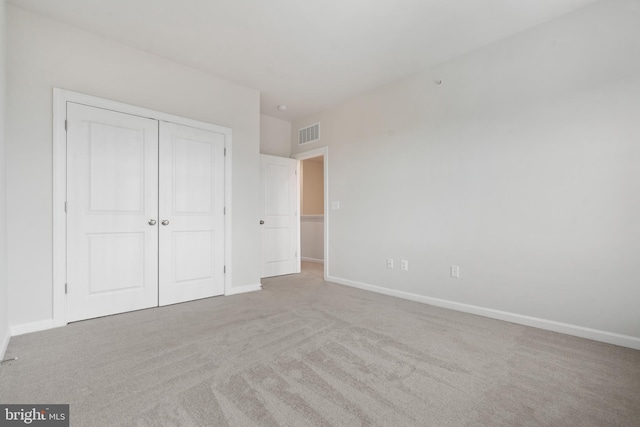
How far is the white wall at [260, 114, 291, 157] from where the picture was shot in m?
4.98

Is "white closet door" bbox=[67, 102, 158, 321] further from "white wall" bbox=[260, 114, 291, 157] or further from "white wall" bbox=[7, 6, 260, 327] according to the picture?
"white wall" bbox=[260, 114, 291, 157]

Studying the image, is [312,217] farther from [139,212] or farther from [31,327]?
[31,327]

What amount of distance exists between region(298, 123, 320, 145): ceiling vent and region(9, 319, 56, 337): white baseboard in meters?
3.97

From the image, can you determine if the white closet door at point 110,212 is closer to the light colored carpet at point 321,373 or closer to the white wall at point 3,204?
the light colored carpet at point 321,373

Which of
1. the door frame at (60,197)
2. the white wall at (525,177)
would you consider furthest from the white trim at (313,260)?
the door frame at (60,197)

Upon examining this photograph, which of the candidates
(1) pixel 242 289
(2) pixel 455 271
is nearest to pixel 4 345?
(1) pixel 242 289

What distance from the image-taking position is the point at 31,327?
2484 millimetres

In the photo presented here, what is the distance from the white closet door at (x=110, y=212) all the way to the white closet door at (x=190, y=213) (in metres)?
0.12

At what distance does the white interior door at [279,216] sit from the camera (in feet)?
15.9


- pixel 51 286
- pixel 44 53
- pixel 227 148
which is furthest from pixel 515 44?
pixel 51 286

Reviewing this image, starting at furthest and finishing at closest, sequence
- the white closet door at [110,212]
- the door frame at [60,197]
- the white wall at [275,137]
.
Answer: the white wall at [275,137] < the white closet door at [110,212] < the door frame at [60,197]

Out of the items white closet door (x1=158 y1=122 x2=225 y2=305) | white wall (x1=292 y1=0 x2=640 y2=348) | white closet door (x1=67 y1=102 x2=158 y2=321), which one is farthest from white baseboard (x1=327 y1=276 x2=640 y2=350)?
white closet door (x1=67 y1=102 x2=158 y2=321)

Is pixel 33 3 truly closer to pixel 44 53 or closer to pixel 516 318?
pixel 44 53

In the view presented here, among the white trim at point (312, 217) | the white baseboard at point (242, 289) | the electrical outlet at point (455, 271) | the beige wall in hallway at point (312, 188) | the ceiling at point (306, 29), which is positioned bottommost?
the white baseboard at point (242, 289)
